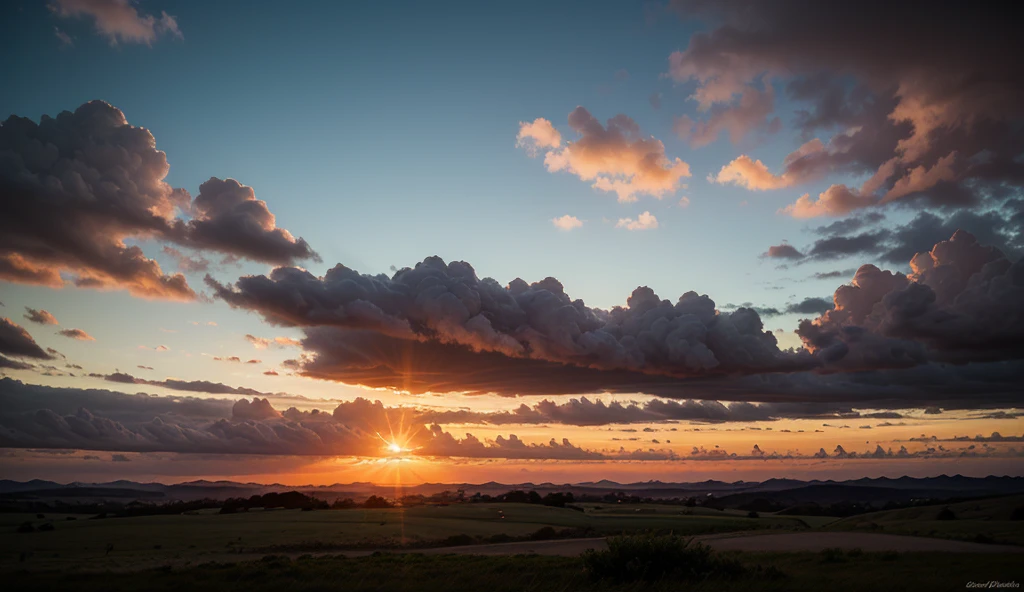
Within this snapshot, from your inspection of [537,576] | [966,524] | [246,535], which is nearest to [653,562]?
[537,576]

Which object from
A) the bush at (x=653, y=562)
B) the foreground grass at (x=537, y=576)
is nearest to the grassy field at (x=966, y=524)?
the foreground grass at (x=537, y=576)

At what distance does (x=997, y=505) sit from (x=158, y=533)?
517ft

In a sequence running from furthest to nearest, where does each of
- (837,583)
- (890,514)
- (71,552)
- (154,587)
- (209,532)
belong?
1. (890,514)
2. (209,532)
3. (71,552)
4. (154,587)
5. (837,583)

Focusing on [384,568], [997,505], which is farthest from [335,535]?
[997,505]

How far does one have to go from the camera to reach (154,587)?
1548 inches

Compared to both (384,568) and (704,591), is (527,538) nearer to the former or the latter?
(384,568)

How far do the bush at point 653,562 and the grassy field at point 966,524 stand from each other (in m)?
51.5

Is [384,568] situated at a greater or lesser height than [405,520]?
greater

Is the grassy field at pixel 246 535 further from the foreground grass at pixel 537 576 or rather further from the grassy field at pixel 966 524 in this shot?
the grassy field at pixel 966 524

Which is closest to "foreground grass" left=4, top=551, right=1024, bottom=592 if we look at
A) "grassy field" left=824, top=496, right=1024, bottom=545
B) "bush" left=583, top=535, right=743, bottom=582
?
"bush" left=583, top=535, right=743, bottom=582

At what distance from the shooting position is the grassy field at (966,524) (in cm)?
Answer: 7194

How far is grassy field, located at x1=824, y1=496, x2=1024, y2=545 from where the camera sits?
236ft

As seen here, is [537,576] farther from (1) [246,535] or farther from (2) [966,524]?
(2) [966,524]

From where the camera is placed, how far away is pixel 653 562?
34219mm
